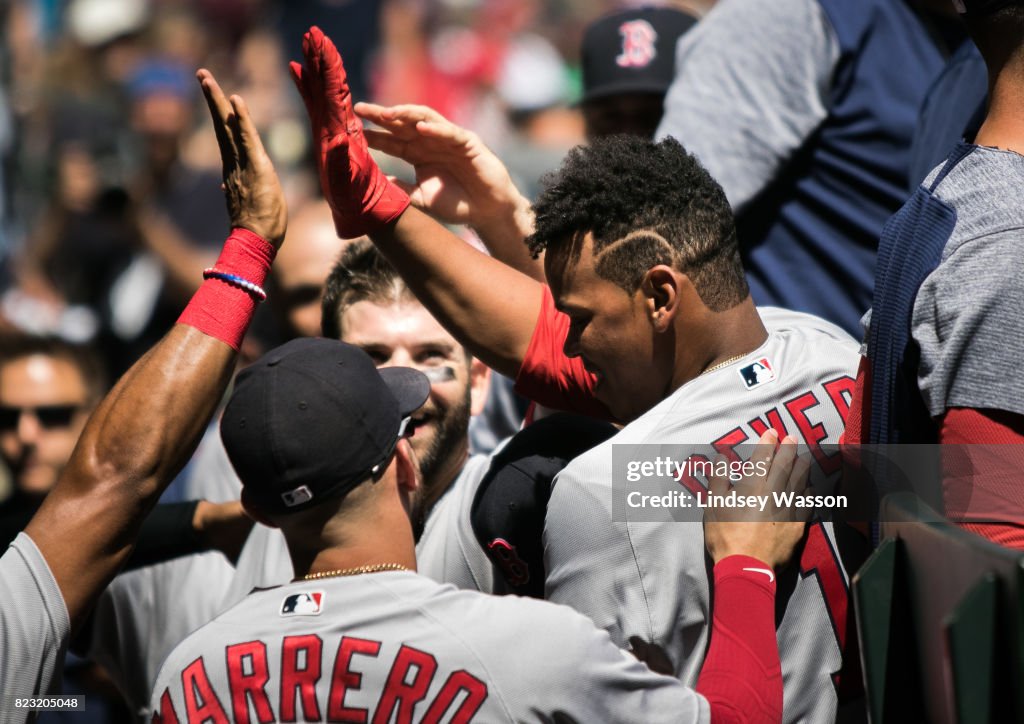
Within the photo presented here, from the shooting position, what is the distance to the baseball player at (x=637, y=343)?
2365 millimetres

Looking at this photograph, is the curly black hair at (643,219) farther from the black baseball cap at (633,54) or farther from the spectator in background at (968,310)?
the black baseball cap at (633,54)

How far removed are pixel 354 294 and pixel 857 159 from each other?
1444mm

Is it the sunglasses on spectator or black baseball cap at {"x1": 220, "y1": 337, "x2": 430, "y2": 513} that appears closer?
black baseball cap at {"x1": 220, "y1": 337, "x2": 430, "y2": 513}

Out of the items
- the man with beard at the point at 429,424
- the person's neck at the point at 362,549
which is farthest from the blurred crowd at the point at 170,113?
the person's neck at the point at 362,549

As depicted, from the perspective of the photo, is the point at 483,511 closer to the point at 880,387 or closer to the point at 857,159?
the point at 880,387

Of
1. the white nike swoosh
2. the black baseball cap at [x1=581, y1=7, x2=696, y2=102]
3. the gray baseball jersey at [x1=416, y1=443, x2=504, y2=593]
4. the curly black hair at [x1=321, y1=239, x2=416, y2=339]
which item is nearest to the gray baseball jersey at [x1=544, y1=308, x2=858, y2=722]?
the white nike swoosh

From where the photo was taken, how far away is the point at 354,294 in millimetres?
3641

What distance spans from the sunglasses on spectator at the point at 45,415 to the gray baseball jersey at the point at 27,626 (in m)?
2.00

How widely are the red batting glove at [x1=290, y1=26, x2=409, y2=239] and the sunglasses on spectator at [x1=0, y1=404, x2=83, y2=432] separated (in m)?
2.08

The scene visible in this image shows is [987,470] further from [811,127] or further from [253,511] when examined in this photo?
[811,127]

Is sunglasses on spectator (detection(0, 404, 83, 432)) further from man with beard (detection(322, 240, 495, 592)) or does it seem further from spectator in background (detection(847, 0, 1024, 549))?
spectator in background (detection(847, 0, 1024, 549))

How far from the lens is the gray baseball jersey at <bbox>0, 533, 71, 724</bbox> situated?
2336 mm

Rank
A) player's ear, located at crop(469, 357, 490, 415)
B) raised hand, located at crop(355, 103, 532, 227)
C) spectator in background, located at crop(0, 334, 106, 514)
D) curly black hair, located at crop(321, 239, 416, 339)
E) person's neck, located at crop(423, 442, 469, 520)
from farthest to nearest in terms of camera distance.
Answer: spectator in background, located at crop(0, 334, 106, 514) → player's ear, located at crop(469, 357, 490, 415) → curly black hair, located at crop(321, 239, 416, 339) → person's neck, located at crop(423, 442, 469, 520) → raised hand, located at crop(355, 103, 532, 227)

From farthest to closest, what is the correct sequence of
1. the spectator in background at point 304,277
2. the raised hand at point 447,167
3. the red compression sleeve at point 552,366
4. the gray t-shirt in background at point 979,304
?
1. the spectator in background at point 304,277
2. the raised hand at point 447,167
3. the red compression sleeve at point 552,366
4. the gray t-shirt in background at point 979,304
